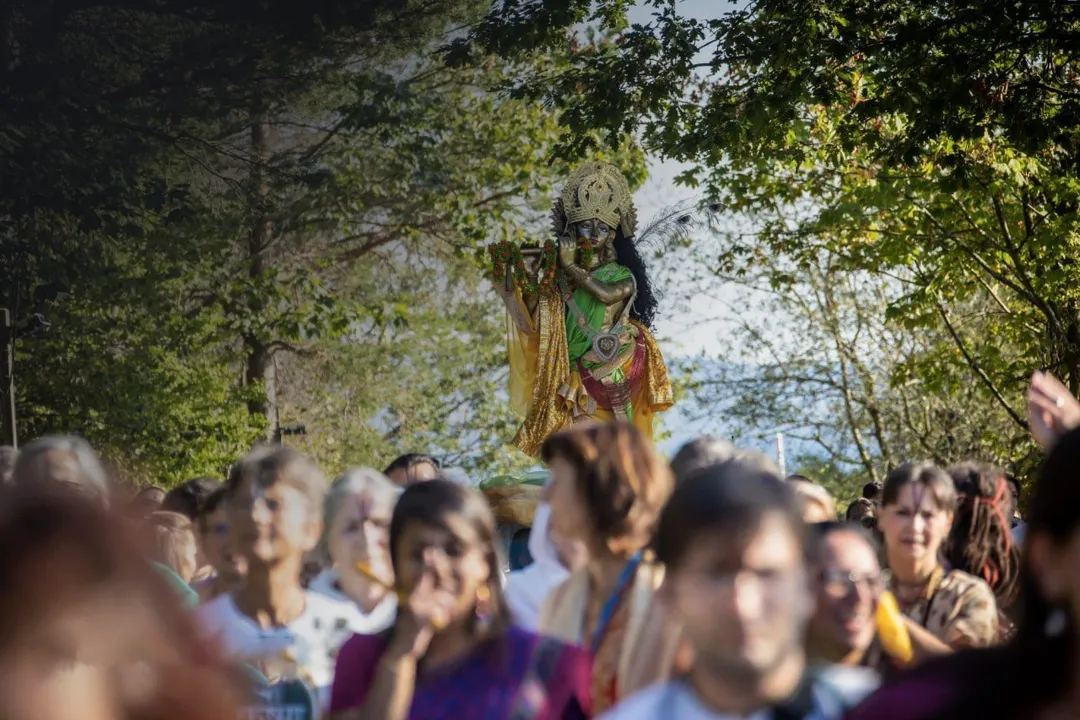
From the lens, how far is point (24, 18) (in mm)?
15719

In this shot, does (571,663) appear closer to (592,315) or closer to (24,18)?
(592,315)

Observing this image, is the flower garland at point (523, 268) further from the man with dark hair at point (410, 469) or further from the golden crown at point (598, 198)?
the man with dark hair at point (410, 469)

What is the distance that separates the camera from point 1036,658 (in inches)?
62.8

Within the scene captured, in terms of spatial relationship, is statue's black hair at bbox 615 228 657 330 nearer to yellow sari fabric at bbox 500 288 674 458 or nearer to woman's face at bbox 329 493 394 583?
yellow sari fabric at bbox 500 288 674 458

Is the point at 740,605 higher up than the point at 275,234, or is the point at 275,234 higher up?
the point at 740,605

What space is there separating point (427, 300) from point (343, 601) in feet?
64.1

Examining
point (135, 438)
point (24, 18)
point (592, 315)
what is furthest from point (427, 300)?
point (592, 315)

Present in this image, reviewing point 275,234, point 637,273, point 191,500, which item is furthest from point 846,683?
point 275,234

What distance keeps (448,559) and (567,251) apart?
8.16 meters

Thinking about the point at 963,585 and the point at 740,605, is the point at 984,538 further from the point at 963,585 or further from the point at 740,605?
the point at 740,605

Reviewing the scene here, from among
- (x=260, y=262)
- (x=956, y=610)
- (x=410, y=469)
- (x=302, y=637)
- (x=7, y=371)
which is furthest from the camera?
(x=260, y=262)

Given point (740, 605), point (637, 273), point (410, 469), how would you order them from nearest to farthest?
point (740, 605) < point (410, 469) < point (637, 273)

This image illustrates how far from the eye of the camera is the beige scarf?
8.77 ft

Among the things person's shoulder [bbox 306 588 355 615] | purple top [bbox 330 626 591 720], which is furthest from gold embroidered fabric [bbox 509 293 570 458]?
purple top [bbox 330 626 591 720]
